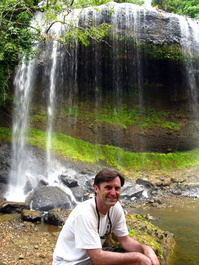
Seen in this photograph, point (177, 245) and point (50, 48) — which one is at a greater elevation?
point (50, 48)

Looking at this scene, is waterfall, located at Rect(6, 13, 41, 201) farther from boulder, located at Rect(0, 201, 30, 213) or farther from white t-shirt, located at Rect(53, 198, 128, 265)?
white t-shirt, located at Rect(53, 198, 128, 265)

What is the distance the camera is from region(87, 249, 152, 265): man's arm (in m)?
1.92

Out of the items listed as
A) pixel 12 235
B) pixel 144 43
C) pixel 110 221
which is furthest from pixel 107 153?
pixel 110 221

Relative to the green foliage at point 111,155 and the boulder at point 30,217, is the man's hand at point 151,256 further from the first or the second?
the green foliage at point 111,155

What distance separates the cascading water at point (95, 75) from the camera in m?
13.8

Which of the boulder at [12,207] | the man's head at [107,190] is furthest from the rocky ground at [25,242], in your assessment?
A: the man's head at [107,190]

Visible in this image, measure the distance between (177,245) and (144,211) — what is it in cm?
370

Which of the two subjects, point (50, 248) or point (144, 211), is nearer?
point (50, 248)

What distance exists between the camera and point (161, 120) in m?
16.4

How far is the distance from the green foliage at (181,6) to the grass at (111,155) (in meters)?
11.0

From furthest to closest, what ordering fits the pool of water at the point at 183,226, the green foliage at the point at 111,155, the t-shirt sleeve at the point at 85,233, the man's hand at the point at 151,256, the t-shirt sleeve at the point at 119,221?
the green foliage at the point at 111,155 → the pool of water at the point at 183,226 → the t-shirt sleeve at the point at 119,221 → the man's hand at the point at 151,256 → the t-shirt sleeve at the point at 85,233

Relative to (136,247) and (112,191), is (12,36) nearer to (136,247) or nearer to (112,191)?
(112,191)

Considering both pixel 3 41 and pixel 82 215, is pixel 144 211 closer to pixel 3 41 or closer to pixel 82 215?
pixel 82 215

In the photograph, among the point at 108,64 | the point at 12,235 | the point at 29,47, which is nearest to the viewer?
the point at 12,235
